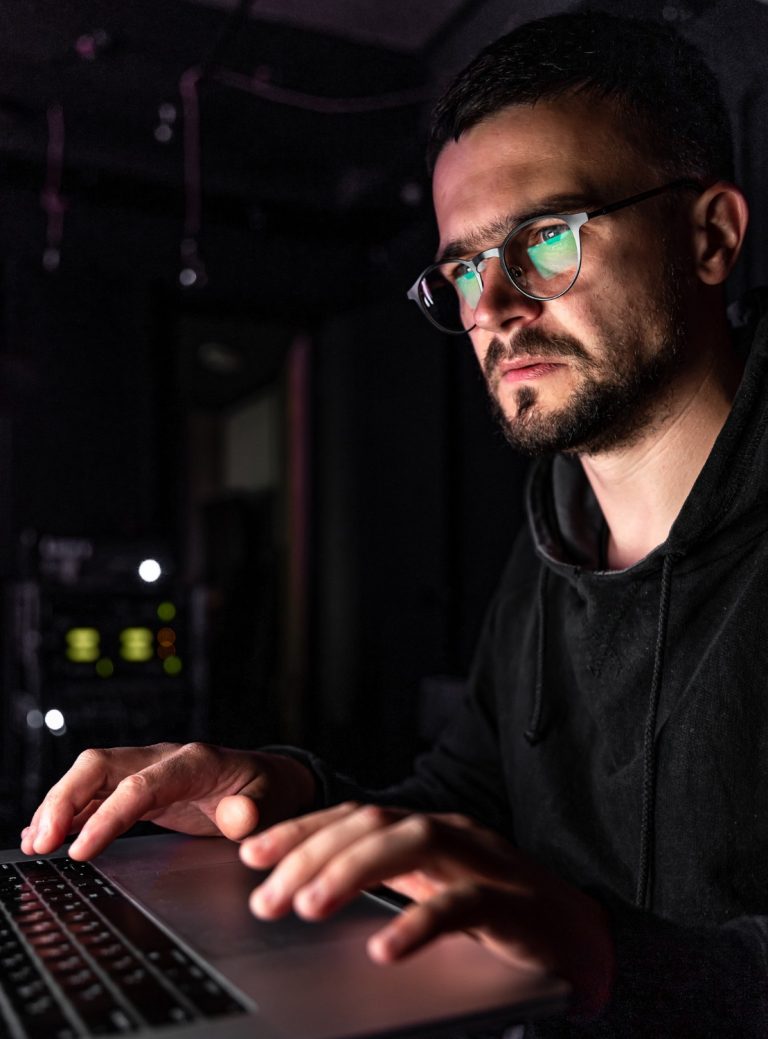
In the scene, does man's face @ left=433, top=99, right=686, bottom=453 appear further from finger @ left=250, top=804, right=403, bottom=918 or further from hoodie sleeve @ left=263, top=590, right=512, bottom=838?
finger @ left=250, top=804, right=403, bottom=918

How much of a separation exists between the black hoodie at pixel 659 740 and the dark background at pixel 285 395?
6.42 ft

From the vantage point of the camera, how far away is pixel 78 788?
823mm

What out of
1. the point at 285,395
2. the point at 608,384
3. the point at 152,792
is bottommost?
the point at 152,792

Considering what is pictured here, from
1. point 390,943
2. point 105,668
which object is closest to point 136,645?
point 105,668

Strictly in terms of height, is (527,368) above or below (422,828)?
above

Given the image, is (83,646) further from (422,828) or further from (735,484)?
(422,828)

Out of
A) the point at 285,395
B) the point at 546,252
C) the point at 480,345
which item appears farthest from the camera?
the point at 285,395

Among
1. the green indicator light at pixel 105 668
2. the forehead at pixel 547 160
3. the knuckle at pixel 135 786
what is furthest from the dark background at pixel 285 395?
the knuckle at pixel 135 786

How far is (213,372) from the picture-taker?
26.3 feet

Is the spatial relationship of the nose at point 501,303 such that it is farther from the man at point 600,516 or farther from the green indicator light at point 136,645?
the green indicator light at point 136,645

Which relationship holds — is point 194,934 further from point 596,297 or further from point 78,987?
point 596,297

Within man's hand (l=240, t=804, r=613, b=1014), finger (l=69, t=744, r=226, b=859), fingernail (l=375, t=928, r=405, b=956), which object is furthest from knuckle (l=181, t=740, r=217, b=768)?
fingernail (l=375, t=928, r=405, b=956)

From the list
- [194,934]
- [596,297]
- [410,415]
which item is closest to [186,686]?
[410,415]

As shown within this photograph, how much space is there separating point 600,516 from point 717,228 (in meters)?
0.39
